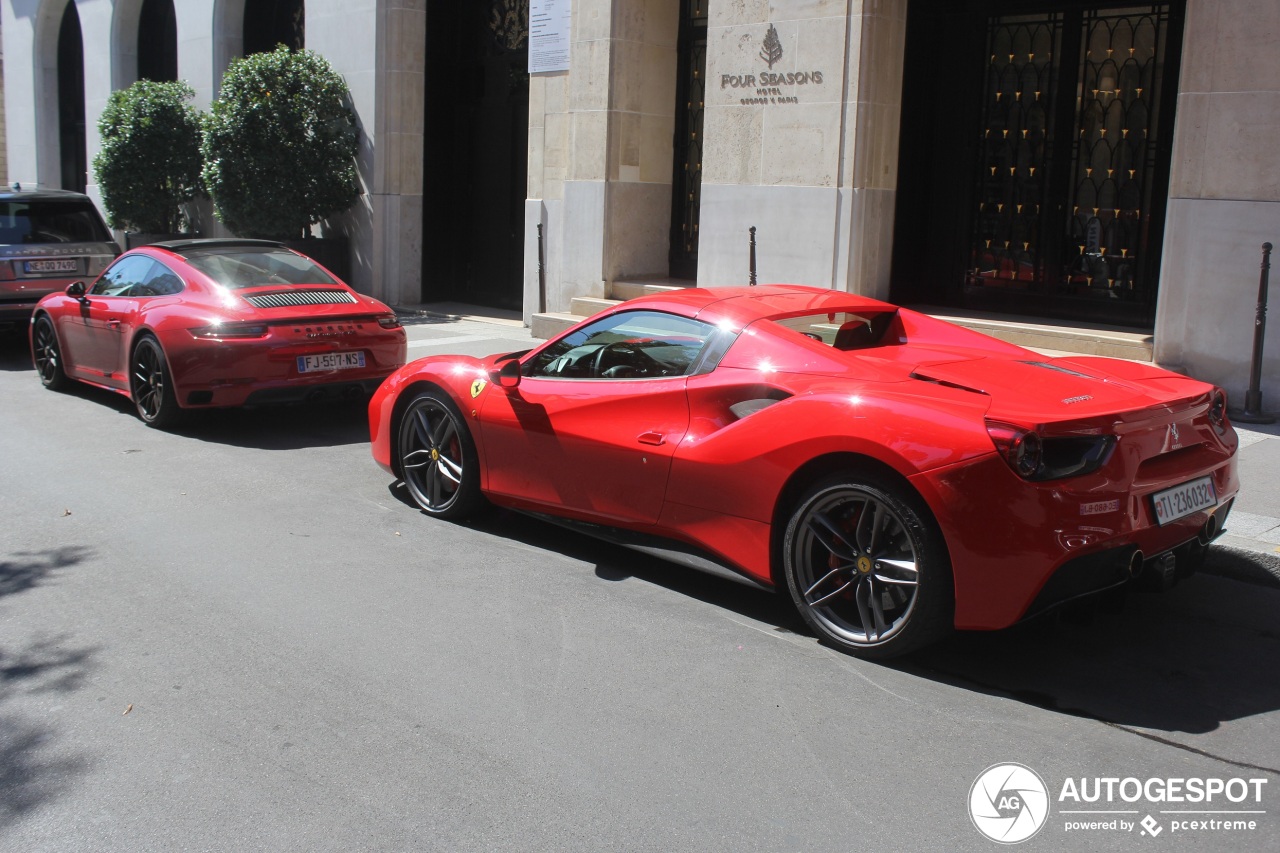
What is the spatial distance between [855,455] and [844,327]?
49.2 inches

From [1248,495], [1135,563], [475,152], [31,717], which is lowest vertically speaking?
[31,717]

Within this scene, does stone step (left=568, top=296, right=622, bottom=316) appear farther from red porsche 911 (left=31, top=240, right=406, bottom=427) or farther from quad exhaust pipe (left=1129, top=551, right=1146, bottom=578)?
quad exhaust pipe (left=1129, top=551, right=1146, bottom=578)

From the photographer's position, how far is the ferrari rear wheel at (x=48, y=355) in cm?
1092

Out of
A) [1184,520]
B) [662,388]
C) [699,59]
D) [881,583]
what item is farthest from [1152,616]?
[699,59]

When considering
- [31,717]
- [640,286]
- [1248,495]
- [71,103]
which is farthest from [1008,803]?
[71,103]

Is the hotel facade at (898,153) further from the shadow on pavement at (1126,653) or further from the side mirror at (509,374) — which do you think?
the side mirror at (509,374)

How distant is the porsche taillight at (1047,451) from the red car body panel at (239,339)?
595 centimetres

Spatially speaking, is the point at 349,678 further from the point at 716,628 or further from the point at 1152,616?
the point at 1152,616

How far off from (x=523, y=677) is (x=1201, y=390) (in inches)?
121

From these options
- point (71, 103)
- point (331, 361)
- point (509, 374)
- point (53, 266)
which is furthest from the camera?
point (71, 103)

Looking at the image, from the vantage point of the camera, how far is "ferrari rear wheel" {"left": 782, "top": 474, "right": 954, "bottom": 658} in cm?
456

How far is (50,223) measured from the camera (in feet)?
43.6

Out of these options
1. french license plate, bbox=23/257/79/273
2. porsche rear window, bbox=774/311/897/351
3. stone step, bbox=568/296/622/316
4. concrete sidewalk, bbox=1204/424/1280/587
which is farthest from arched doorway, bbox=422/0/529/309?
porsche rear window, bbox=774/311/897/351

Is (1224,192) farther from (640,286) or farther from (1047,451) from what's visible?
(640,286)
